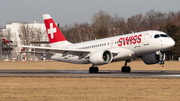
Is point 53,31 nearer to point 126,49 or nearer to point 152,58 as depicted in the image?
point 126,49

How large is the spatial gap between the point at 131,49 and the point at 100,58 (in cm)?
378

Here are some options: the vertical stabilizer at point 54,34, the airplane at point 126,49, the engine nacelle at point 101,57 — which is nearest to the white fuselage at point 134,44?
the airplane at point 126,49

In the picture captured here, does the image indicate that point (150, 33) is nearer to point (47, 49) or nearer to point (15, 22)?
point (47, 49)

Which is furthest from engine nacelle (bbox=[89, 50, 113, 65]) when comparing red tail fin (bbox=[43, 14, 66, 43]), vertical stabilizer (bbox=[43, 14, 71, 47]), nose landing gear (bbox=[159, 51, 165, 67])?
red tail fin (bbox=[43, 14, 66, 43])

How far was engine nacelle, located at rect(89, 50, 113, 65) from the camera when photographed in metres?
33.4

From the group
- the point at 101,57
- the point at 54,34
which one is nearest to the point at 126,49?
the point at 101,57

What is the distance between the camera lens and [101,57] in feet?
109

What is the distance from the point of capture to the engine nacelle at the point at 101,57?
3338 cm

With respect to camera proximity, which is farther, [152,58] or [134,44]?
[152,58]

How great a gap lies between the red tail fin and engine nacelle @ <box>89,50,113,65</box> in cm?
971

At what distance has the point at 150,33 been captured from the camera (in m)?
33.7

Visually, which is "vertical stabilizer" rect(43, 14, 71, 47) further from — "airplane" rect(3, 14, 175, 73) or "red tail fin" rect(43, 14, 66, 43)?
"airplane" rect(3, 14, 175, 73)

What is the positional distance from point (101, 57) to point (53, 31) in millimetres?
12114

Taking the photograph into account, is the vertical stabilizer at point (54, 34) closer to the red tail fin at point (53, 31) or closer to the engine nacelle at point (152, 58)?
the red tail fin at point (53, 31)
